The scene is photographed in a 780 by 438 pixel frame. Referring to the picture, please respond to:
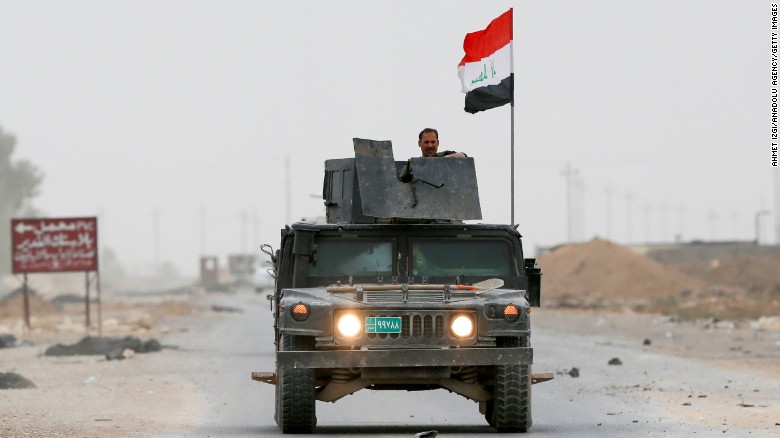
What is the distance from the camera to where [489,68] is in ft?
64.7

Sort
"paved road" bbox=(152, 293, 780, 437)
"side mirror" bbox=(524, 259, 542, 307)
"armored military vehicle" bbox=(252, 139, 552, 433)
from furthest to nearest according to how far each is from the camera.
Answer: "paved road" bbox=(152, 293, 780, 437)
"side mirror" bbox=(524, 259, 542, 307)
"armored military vehicle" bbox=(252, 139, 552, 433)

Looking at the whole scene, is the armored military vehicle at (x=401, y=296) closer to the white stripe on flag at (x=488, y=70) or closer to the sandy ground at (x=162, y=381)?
the sandy ground at (x=162, y=381)

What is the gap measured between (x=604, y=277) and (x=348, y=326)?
80.2 m

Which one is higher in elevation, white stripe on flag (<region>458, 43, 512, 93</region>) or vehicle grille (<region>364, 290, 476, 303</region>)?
white stripe on flag (<region>458, 43, 512, 93</region>)

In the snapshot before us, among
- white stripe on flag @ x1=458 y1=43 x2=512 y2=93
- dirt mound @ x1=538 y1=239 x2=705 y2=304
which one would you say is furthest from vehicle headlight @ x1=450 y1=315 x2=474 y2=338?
dirt mound @ x1=538 y1=239 x2=705 y2=304

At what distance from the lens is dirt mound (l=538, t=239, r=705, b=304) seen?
8425 cm

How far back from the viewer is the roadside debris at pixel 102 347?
3192cm

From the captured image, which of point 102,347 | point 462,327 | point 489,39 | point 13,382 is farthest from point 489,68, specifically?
point 102,347

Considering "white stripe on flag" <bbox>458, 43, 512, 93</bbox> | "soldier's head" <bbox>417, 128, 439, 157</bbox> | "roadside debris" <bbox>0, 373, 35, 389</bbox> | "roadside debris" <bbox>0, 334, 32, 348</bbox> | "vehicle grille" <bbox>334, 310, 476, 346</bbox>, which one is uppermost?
"white stripe on flag" <bbox>458, 43, 512, 93</bbox>

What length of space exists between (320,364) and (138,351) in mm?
20303

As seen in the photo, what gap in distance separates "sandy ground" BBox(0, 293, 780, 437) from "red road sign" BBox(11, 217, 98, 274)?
6.63ft

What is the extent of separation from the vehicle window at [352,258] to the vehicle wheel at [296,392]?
4.22 feet

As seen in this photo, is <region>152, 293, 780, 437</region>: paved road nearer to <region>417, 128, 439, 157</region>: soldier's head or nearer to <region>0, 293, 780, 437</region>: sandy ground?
<region>0, 293, 780, 437</region>: sandy ground

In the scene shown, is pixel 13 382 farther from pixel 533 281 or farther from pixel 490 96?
pixel 533 281
